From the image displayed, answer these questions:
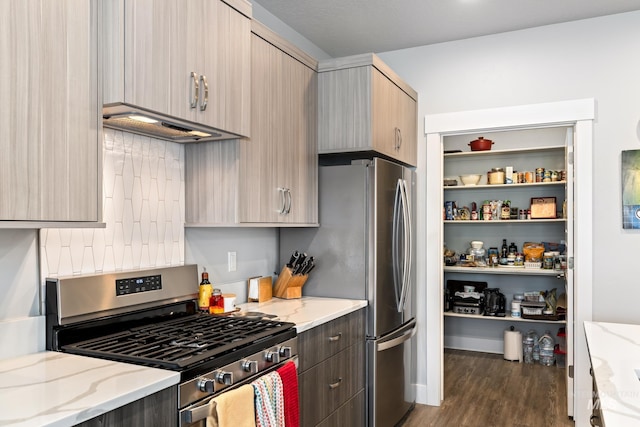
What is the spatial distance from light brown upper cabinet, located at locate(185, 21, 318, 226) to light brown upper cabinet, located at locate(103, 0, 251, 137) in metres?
0.16

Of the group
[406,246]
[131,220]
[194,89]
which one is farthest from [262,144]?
[406,246]

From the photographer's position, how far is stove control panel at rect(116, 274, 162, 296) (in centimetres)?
197

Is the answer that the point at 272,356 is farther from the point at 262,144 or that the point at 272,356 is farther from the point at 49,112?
the point at 49,112

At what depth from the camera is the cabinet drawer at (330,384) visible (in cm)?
224

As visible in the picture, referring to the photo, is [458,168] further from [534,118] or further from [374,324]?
[374,324]

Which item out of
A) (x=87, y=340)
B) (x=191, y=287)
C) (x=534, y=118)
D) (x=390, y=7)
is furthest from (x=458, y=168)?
(x=87, y=340)

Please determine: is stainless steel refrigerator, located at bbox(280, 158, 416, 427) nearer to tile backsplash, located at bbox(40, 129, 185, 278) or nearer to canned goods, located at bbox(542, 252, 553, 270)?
tile backsplash, located at bbox(40, 129, 185, 278)

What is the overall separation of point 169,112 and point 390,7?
1.76 metres

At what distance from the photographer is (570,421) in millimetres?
3328

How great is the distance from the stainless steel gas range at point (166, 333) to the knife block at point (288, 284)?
0.67m

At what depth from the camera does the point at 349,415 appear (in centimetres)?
263

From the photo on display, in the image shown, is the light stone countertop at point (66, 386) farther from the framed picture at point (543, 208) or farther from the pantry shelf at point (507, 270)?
the framed picture at point (543, 208)

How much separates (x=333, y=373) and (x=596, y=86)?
2.44m

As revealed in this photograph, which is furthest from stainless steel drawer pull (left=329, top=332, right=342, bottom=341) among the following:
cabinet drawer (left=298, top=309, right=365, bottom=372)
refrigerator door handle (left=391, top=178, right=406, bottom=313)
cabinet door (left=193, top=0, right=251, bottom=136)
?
cabinet door (left=193, top=0, right=251, bottom=136)
